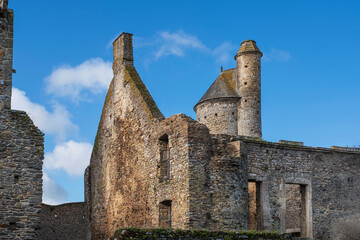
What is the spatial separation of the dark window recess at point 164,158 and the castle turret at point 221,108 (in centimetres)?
1141

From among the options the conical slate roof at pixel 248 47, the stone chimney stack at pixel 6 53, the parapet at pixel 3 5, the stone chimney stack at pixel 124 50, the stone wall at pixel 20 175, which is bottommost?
the stone wall at pixel 20 175

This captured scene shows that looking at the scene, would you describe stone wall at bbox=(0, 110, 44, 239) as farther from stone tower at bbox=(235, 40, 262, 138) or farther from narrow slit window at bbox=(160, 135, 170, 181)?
stone tower at bbox=(235, 40, 262, 138)

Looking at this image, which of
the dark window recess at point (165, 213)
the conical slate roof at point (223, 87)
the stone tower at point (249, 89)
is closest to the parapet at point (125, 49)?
the dark window recess at point (165, 213)

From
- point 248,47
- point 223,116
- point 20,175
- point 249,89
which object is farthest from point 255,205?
point 248,47

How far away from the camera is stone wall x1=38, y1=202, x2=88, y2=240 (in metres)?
28.2

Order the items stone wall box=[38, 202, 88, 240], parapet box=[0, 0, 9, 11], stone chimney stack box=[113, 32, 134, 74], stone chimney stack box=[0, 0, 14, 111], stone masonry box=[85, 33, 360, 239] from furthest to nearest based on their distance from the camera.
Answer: stone wall box=[38, 202, 88, 240] < stone chimney stack box=[113, 32, 134, 74] < stone masonry box=[85, 33, 360, 239] < parapet box=[0, 0, 9, 11] < stone chimney stack box=[0, 0, 14, 111]

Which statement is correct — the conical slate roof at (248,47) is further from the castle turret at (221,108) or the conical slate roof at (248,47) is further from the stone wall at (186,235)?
the stone wall at (186,235)

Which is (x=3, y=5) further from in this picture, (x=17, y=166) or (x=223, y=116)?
(x=223, y=116)

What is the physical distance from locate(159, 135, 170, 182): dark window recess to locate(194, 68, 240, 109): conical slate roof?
1188 centimetres

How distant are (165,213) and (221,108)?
13.0m

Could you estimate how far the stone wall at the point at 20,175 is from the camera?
14453mm

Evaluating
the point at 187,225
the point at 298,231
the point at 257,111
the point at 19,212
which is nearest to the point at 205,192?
the point at 187,225

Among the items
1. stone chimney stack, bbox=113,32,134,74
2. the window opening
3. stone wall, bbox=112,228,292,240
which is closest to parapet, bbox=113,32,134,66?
stone chimney stack, bbox=113,32,134,74

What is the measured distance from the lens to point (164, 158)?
18750mm
